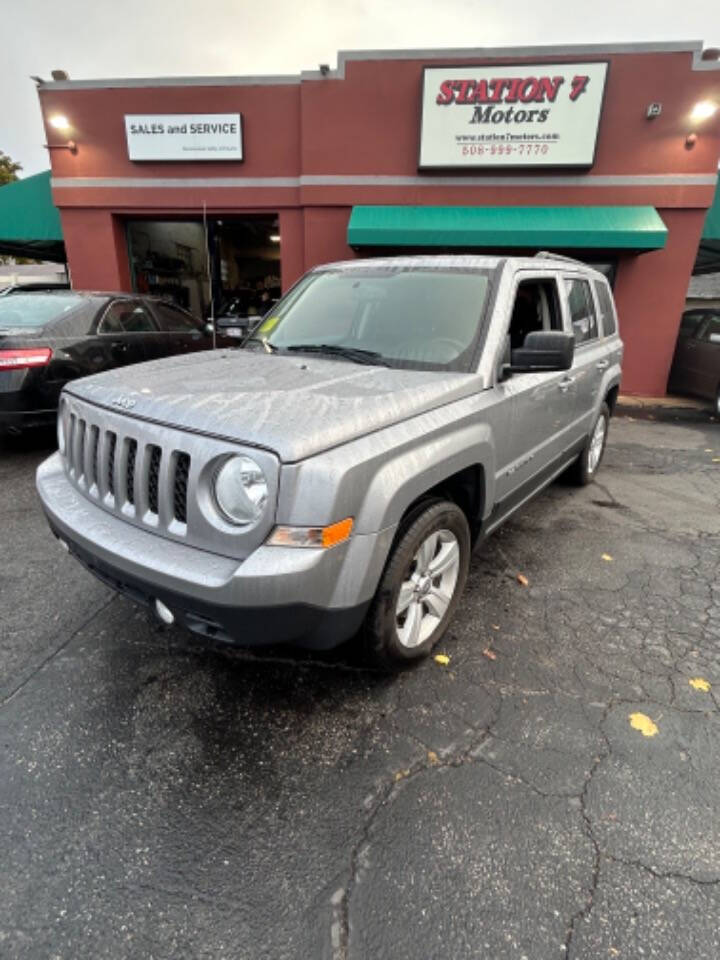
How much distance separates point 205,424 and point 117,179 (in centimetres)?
1060

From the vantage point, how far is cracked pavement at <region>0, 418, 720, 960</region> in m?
1.50

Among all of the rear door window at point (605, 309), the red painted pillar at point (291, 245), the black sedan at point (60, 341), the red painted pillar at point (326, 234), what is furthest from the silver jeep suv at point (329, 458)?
the red painted pillar at point (291, 245)

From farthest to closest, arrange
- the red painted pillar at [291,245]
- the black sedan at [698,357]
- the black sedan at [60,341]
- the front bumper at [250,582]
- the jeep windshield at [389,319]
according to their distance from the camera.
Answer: the red painted pillar at [291,245] → the black sedan at [698,357] → the black sedan at [60,341] → the jeep windshield at [389,319] → the front bumper at [250,582]

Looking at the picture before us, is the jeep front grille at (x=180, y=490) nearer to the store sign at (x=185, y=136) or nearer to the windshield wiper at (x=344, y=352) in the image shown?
the windshield wiper at (x=344, y=352)

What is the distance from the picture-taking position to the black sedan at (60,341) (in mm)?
4777

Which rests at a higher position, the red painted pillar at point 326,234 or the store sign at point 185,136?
the store sign at point 185,136

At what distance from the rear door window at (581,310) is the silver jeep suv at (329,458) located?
0.41 m

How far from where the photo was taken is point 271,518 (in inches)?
68.6

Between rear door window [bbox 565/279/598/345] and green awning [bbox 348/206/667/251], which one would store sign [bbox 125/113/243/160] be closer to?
green awning [bbox 348/206/667/251]

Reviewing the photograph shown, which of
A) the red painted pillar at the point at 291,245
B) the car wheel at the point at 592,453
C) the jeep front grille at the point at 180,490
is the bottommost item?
the car wheel at the point at 592,453

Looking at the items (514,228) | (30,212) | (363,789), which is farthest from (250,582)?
(30,212)

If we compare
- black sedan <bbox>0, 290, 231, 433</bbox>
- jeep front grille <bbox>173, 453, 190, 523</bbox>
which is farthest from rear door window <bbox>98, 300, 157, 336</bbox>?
jeep front grille <bbox>173, 453, 190, 523</bbox>

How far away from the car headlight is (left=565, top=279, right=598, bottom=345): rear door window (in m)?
2.97

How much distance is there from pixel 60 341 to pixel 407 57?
26.1 ft
